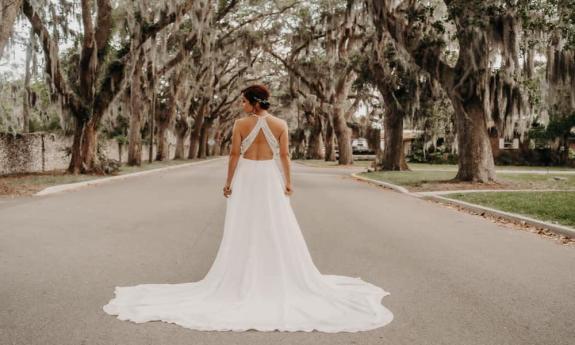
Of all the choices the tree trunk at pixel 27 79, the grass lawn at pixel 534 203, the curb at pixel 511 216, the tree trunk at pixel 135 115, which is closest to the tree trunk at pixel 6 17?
the tree trunk at pixel 27 79

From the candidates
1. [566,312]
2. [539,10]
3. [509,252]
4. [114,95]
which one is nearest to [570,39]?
[539,10]

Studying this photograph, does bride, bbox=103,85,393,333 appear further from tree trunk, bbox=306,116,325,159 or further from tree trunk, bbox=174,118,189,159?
tree trunk, bbox=306,116,325,159

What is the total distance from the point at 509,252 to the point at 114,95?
63.3 ft

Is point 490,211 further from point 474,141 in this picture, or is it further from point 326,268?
point 474,141

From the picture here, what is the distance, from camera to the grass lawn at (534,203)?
36.7 feet

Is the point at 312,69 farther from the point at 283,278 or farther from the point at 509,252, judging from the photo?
the point at 283,278

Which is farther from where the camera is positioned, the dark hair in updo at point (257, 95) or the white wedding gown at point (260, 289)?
the dark hair in updo at point (257, 95)

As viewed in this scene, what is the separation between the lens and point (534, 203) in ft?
43.0

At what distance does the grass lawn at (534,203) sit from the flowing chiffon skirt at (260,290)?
7.02 meters

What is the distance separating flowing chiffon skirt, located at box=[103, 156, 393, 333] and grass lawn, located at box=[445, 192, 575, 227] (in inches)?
276

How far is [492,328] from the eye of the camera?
14.4 feet

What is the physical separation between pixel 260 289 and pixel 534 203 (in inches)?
400

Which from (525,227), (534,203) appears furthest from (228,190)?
(534,203)

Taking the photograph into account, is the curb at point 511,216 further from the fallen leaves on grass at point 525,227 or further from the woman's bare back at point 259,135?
the woman's bare back at point 259,135
